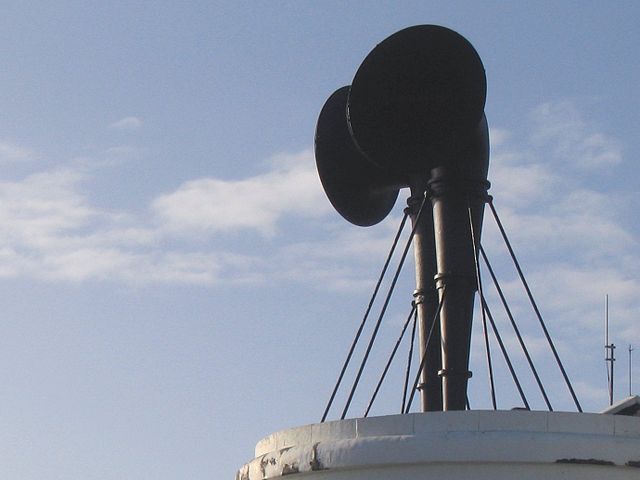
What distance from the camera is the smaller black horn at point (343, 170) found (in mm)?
17859

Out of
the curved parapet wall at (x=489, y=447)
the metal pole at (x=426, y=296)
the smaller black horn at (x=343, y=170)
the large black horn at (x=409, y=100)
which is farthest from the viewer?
the smaller black horn at (x=343, y=170)

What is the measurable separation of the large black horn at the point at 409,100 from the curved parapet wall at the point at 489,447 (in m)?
3.71

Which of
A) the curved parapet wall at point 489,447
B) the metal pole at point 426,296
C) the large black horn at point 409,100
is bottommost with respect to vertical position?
the curved parapet wall at point 489,447

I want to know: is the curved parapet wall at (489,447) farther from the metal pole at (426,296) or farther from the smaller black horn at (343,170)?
the smaller black horn at (343,170)

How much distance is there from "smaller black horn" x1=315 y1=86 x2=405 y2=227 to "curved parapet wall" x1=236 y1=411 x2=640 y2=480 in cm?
541

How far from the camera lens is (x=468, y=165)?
630 inches

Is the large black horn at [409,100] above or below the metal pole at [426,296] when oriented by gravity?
above

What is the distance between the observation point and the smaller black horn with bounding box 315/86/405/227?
17859 millimetres

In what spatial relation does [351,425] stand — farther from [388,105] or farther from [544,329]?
[388,105]

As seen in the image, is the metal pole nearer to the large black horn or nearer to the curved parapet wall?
the large black horn

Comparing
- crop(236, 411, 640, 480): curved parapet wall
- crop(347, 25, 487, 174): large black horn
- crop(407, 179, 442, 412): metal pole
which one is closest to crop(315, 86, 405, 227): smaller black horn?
crop(407, 179, 442, 412): metal pole

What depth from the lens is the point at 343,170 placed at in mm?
17922

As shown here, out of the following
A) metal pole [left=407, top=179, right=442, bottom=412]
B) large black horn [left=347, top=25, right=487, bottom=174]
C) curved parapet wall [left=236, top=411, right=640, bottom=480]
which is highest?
large black horn [left=347, top=25, right=487, bottom=174]

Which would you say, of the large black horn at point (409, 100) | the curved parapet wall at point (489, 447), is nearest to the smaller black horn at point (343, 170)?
the large black horn at point (409, 100)
